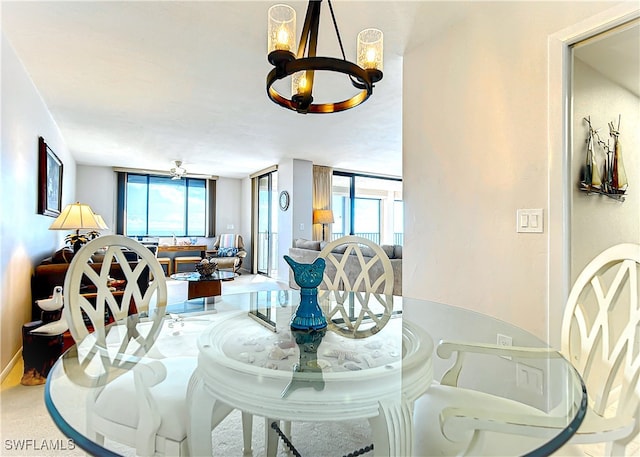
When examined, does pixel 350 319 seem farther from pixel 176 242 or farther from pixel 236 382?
pixel 176 242

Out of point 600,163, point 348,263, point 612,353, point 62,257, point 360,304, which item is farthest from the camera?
point 348,263

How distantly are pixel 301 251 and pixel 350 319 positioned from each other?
3476mm

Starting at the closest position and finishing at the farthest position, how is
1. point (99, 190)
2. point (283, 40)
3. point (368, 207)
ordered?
point (283, 40)
point (99, 190)
point (368, 207)

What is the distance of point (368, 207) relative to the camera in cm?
918

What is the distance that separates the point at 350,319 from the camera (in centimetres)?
182

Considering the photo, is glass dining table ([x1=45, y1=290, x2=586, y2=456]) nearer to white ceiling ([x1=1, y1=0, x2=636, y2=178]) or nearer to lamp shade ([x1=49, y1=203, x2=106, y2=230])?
white ceiling ([x1=1, y1=0, x2=636, y2=178])

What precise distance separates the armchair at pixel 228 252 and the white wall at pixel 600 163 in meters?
6.12

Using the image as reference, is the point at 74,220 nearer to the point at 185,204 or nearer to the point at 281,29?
the point at 281,29

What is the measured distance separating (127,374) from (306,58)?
4.54 ft

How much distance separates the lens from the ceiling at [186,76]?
211 centimetres

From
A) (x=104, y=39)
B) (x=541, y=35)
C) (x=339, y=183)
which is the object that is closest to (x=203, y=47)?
(x=104, y=39)

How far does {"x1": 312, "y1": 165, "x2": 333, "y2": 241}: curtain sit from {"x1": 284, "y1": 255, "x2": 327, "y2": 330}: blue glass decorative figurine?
5439 millimetres

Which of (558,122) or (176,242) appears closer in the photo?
(558,122)

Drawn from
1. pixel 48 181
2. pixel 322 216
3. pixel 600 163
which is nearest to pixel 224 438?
pixel 600 163
